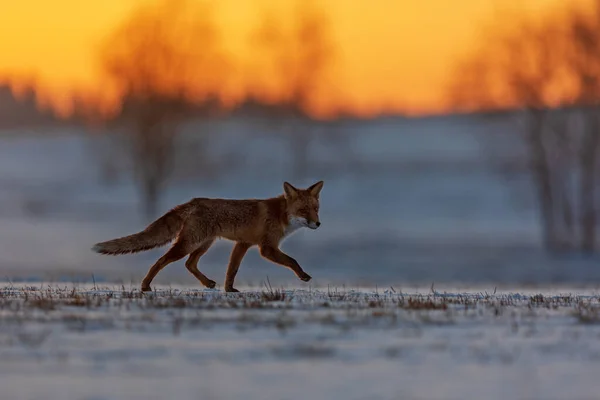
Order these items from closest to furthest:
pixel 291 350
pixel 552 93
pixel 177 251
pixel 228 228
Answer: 1. pixel 291 350
2. pixel 177 251
3. pixel 228 228
4. pixel 552 93

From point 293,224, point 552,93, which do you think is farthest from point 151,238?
point 552,93

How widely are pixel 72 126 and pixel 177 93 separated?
54.7 m

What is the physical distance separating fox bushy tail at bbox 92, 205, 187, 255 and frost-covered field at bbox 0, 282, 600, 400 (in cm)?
250

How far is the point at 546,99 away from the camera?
144 ft

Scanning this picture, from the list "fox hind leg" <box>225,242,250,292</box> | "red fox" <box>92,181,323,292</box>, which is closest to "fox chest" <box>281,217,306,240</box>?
"red fox" <box>92,181,323,292</box>

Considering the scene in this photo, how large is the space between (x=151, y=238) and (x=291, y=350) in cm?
642

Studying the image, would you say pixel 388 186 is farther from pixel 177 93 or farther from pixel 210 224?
pixel 210 224

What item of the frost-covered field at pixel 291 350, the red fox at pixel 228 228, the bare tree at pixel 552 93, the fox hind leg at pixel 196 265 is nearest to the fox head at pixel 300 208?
the red fox at pixel 228 228

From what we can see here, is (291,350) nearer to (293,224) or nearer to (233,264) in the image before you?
(233,264)

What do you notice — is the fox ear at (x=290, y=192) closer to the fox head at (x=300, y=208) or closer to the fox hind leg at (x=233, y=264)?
the fox head at (x=300, y=208)

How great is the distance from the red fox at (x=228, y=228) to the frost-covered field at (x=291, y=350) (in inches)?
107

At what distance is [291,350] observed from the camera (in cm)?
834

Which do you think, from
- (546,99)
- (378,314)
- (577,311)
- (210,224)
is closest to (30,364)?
(378,314)

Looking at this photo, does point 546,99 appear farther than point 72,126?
No
